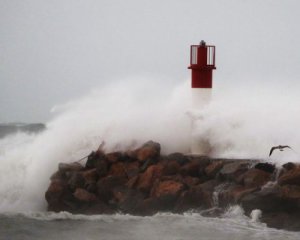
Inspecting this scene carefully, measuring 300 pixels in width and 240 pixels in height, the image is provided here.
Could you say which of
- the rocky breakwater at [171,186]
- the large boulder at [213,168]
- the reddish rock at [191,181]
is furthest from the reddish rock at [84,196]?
the large boulder at [213,168]

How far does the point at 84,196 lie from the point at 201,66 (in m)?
3.75

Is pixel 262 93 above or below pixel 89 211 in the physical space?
above

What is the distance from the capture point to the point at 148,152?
12078mm

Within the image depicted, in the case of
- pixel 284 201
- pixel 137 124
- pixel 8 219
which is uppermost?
pixel 137 124

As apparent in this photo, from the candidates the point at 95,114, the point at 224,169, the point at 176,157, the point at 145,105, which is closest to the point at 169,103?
the point at 145,105

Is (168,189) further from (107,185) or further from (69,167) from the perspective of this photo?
(69,167)

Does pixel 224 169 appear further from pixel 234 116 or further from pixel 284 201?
pixel 234 116

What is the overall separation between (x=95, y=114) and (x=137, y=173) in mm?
3984

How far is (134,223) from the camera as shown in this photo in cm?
1018

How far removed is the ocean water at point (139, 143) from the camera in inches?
383

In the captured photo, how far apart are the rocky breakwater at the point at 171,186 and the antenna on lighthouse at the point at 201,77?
1.30 m

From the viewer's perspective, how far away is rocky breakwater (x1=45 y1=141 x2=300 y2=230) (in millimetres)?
9727

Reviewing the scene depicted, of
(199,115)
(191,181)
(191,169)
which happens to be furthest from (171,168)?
(199,115)

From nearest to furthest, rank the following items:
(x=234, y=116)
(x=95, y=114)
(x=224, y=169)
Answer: (x=224, y=169), (x=234, y=116), (x=95, y=114)
